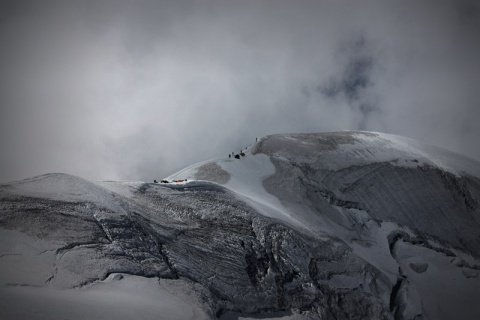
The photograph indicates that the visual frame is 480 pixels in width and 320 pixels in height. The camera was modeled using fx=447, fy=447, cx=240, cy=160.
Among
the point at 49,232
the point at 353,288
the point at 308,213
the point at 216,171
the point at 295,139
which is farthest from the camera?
the point at 295,139

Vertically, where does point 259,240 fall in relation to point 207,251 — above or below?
below

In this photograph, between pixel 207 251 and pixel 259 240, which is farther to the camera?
pixel 259 240

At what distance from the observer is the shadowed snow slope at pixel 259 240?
15188mm

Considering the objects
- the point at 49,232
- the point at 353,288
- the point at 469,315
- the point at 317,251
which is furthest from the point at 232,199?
the point at 469,315

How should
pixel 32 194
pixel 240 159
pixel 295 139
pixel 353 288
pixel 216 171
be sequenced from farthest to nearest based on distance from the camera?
1. pixel 295 139
2. pixel 240 159
3. pixel 216 171
4. pixel 353 288
5. pixel 32 194

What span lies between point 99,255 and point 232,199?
761cm

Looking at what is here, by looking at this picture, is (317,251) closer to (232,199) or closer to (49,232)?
(232,199)

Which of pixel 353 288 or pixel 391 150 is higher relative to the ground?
pixel 391 150

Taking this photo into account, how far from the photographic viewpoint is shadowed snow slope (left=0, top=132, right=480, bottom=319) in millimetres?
15188

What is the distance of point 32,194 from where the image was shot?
1812 cm

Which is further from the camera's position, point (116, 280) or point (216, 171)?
point (216, 171)

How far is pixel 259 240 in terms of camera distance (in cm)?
2045

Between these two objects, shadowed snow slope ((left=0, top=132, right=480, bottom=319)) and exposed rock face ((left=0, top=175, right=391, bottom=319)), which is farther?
exposed rock face ((left=0, top=175, right=391, bottom=319))

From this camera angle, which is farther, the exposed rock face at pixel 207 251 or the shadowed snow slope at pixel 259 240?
→ the exposed rock face at pixel 207 251
